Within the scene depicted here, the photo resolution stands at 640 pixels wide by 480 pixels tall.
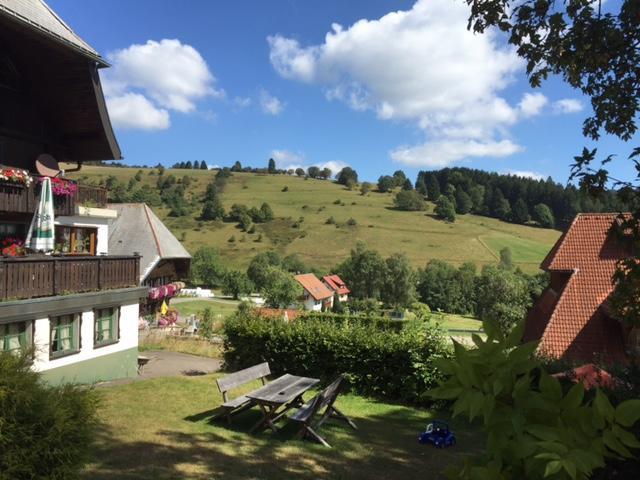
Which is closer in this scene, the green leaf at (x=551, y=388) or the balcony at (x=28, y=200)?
the green leaf at (x=551, y=388)

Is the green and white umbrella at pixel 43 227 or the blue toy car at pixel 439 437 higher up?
the green and white umbrella at pixel 43 227

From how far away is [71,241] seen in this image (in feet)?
57.2

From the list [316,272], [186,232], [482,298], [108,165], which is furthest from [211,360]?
[108,165]

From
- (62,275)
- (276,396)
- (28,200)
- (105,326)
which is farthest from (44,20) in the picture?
(276,396)

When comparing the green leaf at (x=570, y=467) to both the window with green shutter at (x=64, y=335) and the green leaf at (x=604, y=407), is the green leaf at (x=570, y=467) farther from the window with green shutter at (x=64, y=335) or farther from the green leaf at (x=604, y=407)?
the window with green shutter at (x=64, y=335)

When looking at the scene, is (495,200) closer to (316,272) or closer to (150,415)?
(316,272)

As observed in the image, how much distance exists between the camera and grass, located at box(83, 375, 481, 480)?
7.77 m

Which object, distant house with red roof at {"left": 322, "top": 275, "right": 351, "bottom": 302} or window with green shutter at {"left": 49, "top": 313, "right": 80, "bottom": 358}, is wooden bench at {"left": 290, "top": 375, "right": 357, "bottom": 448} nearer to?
window with green shutter at {"left": 49, "top": 313, "right": 80, "bottom": 358}

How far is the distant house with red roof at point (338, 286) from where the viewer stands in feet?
268

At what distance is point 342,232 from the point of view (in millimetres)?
Result: 113875

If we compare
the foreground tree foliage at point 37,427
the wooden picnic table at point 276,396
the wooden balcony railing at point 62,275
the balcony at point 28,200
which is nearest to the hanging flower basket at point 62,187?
the balcony at point 28,200

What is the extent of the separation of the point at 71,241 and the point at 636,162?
17.7 meters

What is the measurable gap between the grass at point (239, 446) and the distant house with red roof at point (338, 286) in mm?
68723

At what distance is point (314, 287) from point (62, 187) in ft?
201
